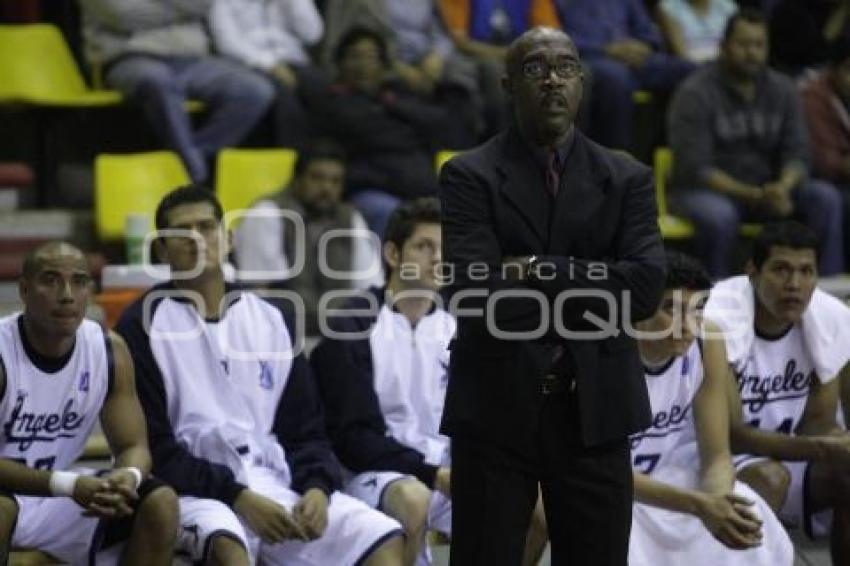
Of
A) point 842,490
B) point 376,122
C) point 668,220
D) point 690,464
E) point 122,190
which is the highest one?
point 376,122

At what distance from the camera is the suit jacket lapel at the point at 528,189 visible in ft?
13.2

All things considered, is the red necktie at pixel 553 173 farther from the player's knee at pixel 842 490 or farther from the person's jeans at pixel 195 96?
the person's jeans at pixel 195 96

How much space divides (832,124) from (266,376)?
3.98 meters

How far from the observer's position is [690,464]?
570 centimetres

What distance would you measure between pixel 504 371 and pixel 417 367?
1.84 metres

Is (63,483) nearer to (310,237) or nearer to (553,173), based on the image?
(553,173)

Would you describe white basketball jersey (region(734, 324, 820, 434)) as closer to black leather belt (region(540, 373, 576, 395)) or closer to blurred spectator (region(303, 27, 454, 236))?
black leather belt (region(540, 373, 576, 395))

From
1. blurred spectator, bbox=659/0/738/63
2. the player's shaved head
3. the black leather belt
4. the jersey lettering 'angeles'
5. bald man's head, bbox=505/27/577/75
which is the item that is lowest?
the jersey lettering 'angeles'

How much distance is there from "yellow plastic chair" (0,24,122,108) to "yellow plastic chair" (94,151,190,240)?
0.49 metres

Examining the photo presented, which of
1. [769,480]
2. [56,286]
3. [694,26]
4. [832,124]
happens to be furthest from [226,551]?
[694,26]

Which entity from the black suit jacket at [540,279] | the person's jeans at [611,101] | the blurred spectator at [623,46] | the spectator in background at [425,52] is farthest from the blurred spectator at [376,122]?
the black suit jacket at [540,279]

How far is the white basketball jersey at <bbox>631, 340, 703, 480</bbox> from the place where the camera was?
5.65 meters

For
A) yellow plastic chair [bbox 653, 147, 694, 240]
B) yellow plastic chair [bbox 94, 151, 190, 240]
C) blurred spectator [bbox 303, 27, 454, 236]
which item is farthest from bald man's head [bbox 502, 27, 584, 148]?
yellow plastic chair [bbox 653, 147, 694, 240]

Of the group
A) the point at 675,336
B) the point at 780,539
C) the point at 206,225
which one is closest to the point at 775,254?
the point at 675,336
